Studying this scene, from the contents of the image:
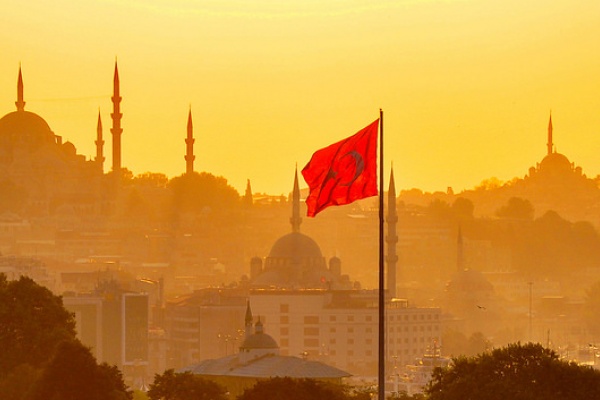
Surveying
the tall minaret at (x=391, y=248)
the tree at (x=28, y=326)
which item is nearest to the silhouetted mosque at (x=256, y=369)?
the tree at (x=28, y=326)

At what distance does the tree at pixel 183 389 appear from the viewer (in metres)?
77.9

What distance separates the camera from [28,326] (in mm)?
79188

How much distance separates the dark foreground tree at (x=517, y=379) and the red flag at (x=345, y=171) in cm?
1798

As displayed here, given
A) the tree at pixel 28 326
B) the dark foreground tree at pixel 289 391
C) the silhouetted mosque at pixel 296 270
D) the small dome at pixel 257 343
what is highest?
the silhouetted mosque at pixel 296 270

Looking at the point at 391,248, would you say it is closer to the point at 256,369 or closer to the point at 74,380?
the point at 256,369

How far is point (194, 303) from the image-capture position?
17600 cm

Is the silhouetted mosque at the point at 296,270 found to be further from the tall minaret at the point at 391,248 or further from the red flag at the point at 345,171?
the red flag at the point at 345,171

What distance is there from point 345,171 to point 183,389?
90.2 ft

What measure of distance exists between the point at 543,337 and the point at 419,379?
56.5m

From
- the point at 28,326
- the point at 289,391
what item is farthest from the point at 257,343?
the point at 289,391

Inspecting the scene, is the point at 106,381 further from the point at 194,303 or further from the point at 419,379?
the point at 194,303

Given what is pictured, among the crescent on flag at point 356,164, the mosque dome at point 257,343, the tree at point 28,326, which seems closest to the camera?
the crescent on flag at point 356,164

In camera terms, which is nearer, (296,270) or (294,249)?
(296,270)

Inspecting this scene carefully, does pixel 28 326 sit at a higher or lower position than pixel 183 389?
higher
